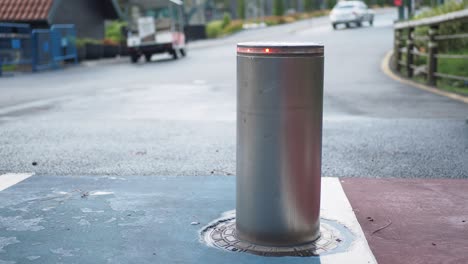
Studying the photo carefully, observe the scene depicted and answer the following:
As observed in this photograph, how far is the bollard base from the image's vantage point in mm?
3476

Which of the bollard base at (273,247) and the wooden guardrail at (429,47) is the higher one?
the wooden guardrail at (429,47)

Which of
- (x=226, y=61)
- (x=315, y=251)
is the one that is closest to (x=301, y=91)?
(x=315, y=251)

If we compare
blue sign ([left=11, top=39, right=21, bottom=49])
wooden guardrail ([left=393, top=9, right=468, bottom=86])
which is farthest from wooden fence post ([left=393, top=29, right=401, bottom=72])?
blue sign ([left=11, top=39, right=21, bottom=49])

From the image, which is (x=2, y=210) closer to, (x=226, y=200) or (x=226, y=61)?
(x=226, y=200)

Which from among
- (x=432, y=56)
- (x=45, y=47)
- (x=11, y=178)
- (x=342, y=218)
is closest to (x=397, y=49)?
(x=432, y=56)

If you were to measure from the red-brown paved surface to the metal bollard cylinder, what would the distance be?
499 mm

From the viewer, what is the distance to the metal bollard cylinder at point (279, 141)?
3348 millimetres

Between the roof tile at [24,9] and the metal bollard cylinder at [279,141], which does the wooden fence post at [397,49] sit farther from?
the roof tile at [24,9]

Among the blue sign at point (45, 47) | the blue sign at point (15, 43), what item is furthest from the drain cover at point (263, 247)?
the blue sign at point (45, 47)

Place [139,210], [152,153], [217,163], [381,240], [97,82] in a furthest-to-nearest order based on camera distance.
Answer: [97,82], [152,153], [217,163], [139,210], [381,240]

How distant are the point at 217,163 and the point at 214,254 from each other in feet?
8.57

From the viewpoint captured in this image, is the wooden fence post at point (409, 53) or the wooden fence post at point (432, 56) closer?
the wooden fence post at point (432, 56)

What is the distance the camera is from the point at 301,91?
3363mm

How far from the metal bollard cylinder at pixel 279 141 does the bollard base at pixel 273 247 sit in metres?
0.05
